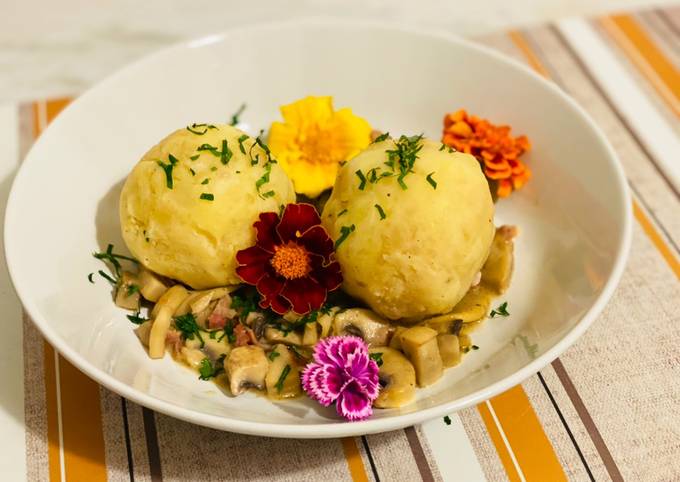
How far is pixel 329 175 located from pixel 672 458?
3.56 ft

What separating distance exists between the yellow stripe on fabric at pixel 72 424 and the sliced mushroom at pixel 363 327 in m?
0.59

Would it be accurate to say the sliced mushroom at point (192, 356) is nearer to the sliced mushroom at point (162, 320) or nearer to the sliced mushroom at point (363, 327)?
the sliced mushroom at point (162, 320)

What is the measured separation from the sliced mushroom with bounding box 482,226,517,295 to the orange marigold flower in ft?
0.72

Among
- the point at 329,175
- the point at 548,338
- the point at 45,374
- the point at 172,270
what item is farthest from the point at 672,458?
the point at 45,374

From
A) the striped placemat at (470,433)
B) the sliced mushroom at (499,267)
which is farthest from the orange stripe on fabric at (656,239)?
the sliced mushroom at (499,267)

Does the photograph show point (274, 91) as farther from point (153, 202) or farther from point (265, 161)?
point (153, 202)

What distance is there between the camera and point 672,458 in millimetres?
1549

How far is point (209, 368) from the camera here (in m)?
1.62

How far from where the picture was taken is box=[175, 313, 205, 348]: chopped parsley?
166 centimetres

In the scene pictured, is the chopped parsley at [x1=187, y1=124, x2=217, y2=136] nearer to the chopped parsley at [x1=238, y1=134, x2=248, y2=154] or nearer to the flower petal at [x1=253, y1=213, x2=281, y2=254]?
the chopped parsley at [x1=238, y1=134, x2=248, y2=154]

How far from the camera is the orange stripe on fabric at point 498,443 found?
4.99 feet

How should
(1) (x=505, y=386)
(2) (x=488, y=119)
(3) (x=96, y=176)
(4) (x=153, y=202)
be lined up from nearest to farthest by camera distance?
(1) (x=505, y=386) < (4) (x=153, y=202) < (3) (x=96, y=176) < (2) (x=488, y=119)

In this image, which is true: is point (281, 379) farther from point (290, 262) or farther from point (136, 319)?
point (136, 319)

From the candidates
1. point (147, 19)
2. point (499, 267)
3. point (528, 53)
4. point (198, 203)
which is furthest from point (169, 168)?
point (147, 19)
